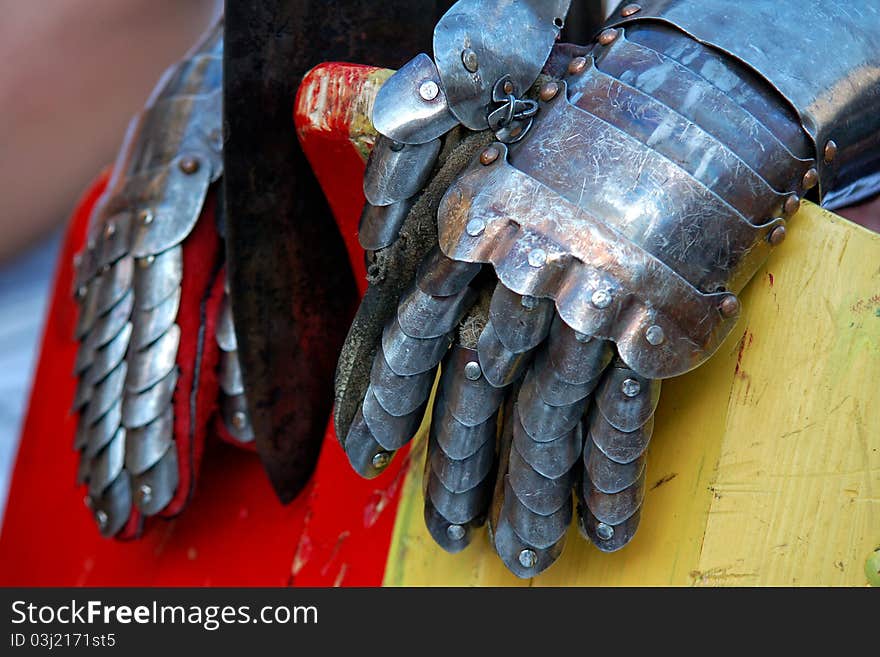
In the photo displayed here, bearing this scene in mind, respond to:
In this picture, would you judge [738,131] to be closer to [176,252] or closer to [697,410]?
[697,410]

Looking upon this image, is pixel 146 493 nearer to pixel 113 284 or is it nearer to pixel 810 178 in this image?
pixel 113 284

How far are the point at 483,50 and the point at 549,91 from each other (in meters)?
0.04

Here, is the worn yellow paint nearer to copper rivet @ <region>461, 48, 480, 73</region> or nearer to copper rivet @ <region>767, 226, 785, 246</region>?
copper rivet @ <region>767, 226, 785, 246</region>

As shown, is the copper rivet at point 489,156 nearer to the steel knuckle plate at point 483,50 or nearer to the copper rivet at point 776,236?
the steel knuckle plate at point 483,50

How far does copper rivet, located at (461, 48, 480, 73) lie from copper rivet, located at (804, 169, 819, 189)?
0.20 metres

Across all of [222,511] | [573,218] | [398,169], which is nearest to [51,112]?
[222,511]

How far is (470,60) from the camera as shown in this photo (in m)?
0.62

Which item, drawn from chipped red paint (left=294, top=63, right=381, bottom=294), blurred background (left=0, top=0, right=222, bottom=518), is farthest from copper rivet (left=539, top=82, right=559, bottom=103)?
blurred background (left=0, top=0, right=222, bottom=518)

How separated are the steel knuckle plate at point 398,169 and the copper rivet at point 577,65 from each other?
88 millimetres

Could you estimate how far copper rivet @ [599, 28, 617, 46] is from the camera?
63 cm

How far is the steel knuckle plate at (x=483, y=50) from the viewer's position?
616 mm

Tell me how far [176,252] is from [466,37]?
0.38 m

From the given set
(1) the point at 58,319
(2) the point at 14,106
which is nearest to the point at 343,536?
(1) the point at 58,319
